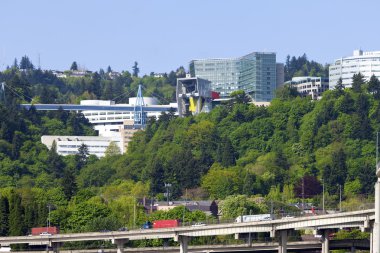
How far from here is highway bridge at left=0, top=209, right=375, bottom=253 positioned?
150750 millimetres

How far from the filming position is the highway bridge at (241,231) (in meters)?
151

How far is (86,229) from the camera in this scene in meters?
198

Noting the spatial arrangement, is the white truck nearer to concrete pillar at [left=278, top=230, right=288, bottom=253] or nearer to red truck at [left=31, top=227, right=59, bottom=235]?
concrete pillar at [left=278, top=230, right=288, bottom=253]

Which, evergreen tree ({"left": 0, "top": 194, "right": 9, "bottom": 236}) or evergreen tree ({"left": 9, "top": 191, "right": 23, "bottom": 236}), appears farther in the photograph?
evergreen tree ({"left": 0, "top": 194, "right": 9, "bottom": 236})

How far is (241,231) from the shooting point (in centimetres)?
16212

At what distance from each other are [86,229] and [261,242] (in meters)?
28.8

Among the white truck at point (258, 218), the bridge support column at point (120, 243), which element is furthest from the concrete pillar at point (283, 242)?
the bridge support column at point (120, 243)

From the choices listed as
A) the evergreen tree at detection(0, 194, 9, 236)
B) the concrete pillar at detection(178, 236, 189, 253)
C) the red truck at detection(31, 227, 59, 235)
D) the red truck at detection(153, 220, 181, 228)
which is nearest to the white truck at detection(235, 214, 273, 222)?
the red truck at detection(153, 220, 181, 228)

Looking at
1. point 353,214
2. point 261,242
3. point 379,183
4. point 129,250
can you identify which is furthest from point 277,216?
point 379,183

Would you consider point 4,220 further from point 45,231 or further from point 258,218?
point 258,218

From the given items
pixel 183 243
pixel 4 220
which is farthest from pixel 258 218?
pixel 4 220

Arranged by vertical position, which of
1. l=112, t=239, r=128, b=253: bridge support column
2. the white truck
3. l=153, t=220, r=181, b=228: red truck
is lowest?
l=112, t=239, r=128, b=253: bridge support column

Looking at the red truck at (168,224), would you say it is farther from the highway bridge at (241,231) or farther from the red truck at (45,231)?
the red truck at (45,231)

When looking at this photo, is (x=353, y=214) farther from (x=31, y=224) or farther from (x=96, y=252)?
(x=31, y=224)
